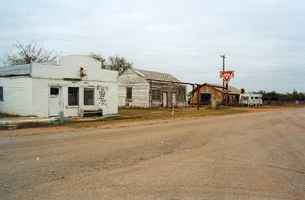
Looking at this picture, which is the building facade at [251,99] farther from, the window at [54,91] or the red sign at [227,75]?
the window at [54,91]

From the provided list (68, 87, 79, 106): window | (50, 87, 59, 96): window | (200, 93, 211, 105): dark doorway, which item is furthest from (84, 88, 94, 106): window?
(200, 93, 211, 105): dark doorway

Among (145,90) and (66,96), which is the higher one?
(145,90)

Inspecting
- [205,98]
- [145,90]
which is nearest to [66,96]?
[145,90]

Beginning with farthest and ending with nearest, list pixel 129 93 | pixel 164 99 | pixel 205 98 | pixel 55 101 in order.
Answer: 1. pixel 205 98
2. pixel 164 99
3. pixel 129 93
4. pixel 55 101

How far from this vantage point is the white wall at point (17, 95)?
25.2m

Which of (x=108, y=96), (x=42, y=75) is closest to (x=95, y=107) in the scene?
(x=108, y=96)

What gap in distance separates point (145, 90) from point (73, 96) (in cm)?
2047

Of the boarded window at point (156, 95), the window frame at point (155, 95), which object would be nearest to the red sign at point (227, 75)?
the window frame at point (155, 95)

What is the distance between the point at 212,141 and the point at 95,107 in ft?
54.6

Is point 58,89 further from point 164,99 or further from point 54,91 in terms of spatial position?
point 164,99

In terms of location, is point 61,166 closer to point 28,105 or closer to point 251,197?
point 251,197

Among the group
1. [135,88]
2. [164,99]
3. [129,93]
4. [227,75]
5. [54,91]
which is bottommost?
[164,99]

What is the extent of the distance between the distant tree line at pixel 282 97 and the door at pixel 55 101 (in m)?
72.7

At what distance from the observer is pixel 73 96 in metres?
28.0
